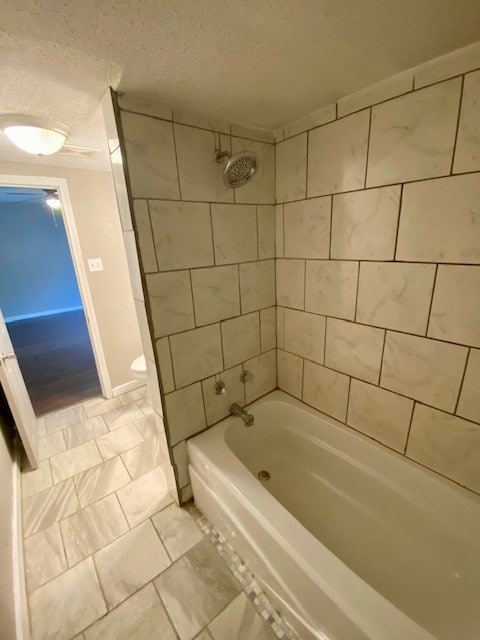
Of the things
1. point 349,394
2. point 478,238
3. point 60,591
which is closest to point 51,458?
point 60,591

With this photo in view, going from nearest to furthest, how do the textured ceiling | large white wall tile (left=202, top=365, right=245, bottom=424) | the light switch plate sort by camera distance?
the textured ceiling, large white wall tile (left=202, top=365, right=245, bottom=424), the light switch plate

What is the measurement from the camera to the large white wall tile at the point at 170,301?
44.8 inches

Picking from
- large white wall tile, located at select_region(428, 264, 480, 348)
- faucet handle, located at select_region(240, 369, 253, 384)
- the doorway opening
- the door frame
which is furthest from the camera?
the doorway opening

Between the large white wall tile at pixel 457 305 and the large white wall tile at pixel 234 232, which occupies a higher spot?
the large white wall tile at pixel 234 232

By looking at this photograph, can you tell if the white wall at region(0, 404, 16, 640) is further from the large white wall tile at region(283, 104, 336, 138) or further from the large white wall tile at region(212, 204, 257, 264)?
the large white wall tile at region(283, 104, 336, 138)

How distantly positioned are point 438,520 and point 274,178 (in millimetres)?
1772

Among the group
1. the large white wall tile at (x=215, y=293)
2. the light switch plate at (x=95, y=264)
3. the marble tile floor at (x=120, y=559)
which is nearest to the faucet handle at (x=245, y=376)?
the large white wall tile at (x=215, y=293)

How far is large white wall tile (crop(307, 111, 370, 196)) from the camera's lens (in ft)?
3.56

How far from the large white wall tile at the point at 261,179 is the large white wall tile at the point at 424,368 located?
929mm

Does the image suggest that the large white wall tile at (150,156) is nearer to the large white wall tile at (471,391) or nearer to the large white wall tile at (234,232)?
the large white wall tile at (234,232)

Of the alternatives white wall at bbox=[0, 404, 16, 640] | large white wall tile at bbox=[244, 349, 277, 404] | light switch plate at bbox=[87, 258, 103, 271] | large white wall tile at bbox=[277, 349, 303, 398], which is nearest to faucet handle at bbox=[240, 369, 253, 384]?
large white wall tile at bbox=[244, 349, 277, 404]

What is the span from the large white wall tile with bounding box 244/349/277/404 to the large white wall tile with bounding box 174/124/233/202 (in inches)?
37.0

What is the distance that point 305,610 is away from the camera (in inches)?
32.9

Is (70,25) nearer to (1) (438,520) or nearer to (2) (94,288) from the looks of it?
(2) (94,288)
